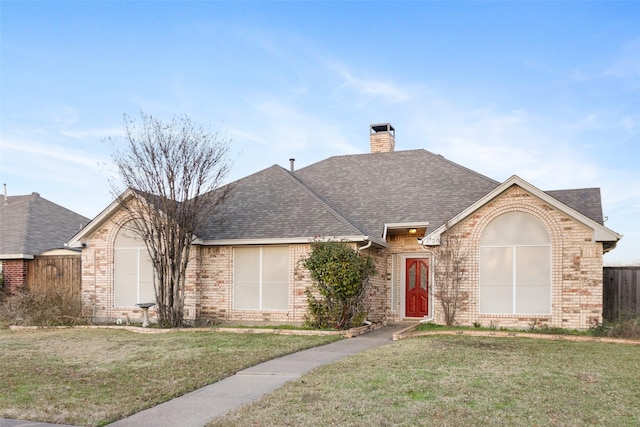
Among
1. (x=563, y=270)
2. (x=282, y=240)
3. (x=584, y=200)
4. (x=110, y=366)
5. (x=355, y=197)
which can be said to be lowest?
(x=110, y=366)

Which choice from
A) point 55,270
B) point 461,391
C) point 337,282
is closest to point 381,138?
point 337,282

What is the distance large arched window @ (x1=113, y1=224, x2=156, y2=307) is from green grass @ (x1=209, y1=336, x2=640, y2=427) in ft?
31.2

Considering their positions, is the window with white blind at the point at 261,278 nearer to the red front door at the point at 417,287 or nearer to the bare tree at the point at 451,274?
the red front door at the point at 417,287

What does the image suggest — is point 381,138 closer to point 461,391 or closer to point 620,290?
point 620,290

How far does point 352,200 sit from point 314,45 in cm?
602

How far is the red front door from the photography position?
61.4ft

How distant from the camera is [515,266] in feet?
51.6

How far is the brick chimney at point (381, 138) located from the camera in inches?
958

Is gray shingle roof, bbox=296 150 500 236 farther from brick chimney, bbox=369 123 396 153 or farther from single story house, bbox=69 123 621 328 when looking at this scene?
brick chimney, bbox=369 123 396 153

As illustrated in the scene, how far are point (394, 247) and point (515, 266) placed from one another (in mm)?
4419

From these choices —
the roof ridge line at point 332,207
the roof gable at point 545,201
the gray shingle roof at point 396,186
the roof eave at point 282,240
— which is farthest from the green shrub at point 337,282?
the gray shingle roof at point 396,186

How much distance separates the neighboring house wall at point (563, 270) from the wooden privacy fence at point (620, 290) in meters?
2.55

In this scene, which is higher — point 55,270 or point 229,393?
point 55,270

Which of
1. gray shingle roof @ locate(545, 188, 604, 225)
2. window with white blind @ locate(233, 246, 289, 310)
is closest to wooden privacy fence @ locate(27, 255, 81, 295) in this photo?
window with white blind @ locate(233, 246, 289, 310)
